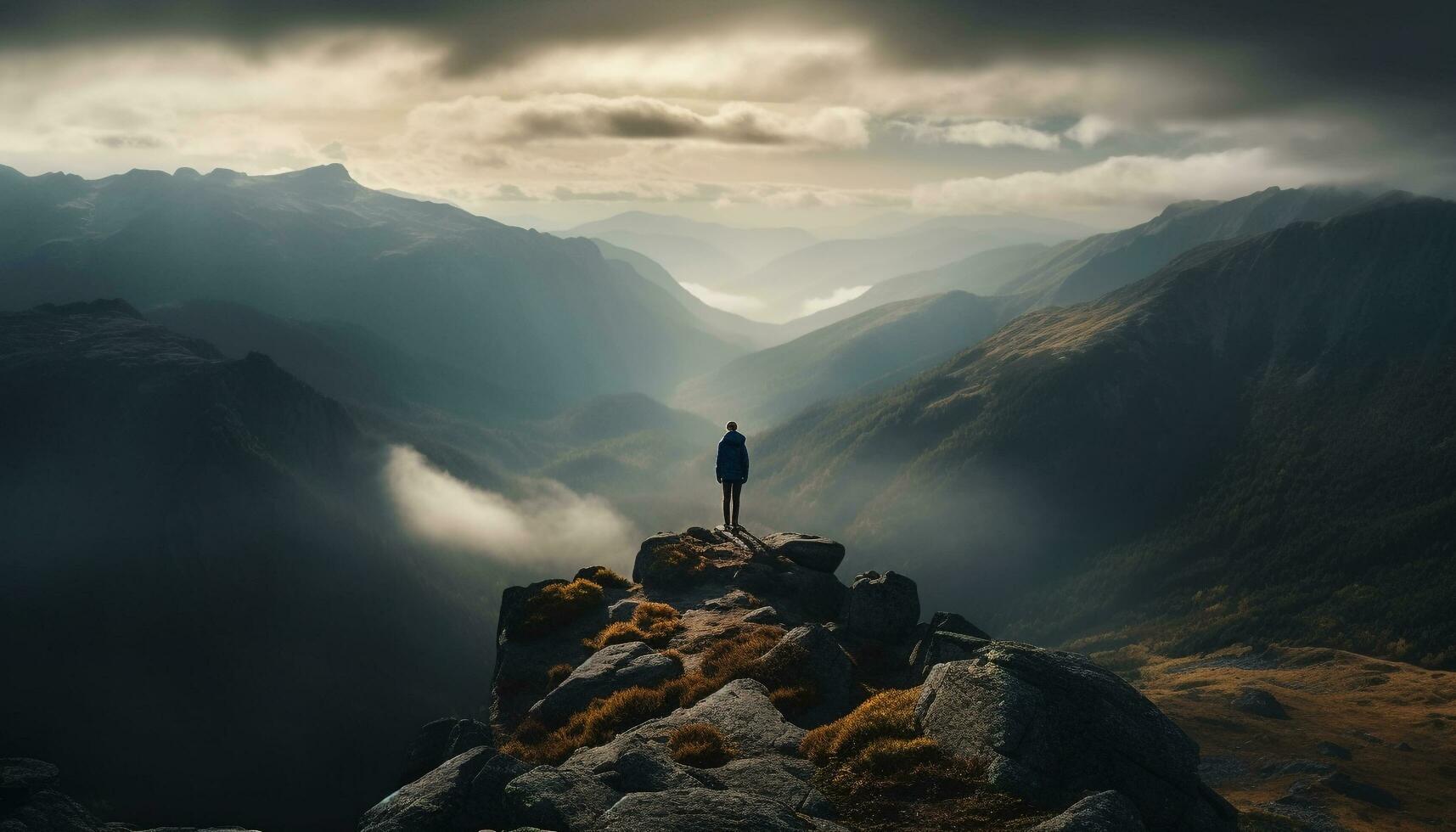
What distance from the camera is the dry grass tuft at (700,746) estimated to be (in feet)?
75.9

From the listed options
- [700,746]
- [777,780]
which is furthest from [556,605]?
[777,780]

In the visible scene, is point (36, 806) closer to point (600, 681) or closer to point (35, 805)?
point (35, 805)

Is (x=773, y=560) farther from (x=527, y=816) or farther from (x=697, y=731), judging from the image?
(x=527, y=816)

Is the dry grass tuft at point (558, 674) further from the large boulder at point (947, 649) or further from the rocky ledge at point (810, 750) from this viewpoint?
the large boulder at point (947, 649)

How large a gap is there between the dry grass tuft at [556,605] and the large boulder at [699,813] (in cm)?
2603

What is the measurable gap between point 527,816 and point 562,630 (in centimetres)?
2534

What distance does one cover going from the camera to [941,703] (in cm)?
2255

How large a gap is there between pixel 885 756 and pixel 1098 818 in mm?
5461

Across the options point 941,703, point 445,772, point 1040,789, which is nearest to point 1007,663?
point 941,703

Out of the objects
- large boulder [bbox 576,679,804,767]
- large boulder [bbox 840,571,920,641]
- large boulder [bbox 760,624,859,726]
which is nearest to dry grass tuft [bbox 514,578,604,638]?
large boulder [bbox 840,571,920,641]

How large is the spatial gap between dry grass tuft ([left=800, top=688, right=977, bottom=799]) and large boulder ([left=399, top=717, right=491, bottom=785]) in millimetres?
13864

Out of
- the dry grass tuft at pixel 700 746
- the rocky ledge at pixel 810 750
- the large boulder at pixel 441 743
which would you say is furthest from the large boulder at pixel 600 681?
the dry grass tuft at pixel 700 746

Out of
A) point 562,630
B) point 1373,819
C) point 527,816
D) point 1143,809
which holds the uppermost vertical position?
point 527,816

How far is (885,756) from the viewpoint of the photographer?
68.3 ft
